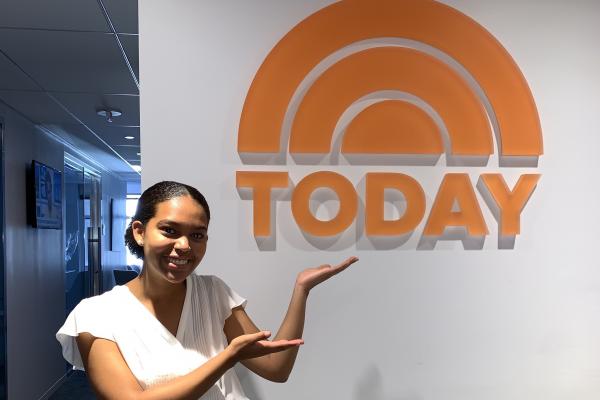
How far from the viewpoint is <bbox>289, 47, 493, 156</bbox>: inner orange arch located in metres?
1.98

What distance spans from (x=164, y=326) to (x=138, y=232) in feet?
0.94

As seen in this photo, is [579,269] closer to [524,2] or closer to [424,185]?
[424,185]

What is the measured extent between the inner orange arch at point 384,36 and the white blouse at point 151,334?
2.51 feet

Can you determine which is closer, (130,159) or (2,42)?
(2,42)

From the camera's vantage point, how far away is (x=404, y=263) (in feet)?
6.64

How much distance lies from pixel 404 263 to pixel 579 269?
0.82 m

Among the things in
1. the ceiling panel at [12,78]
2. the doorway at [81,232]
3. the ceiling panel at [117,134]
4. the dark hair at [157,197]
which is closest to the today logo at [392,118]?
the dark hair at [157,197]

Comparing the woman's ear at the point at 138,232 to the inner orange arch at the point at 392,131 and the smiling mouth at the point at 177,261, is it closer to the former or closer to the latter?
the smiling mouth at the point at 177,261

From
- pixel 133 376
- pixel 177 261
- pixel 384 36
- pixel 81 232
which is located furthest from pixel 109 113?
pixel 133 376

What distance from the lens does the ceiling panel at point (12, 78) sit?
3.10 m

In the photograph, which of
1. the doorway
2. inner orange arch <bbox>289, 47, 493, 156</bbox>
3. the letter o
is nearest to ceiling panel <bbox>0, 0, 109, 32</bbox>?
inner orange arch <bbox>289, 47, 493, 156</bbox>

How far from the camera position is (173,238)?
1321 millimetres

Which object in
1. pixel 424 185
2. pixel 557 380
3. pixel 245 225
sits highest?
pixel 424 185

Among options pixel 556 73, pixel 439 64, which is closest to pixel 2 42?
pixel 439 64
